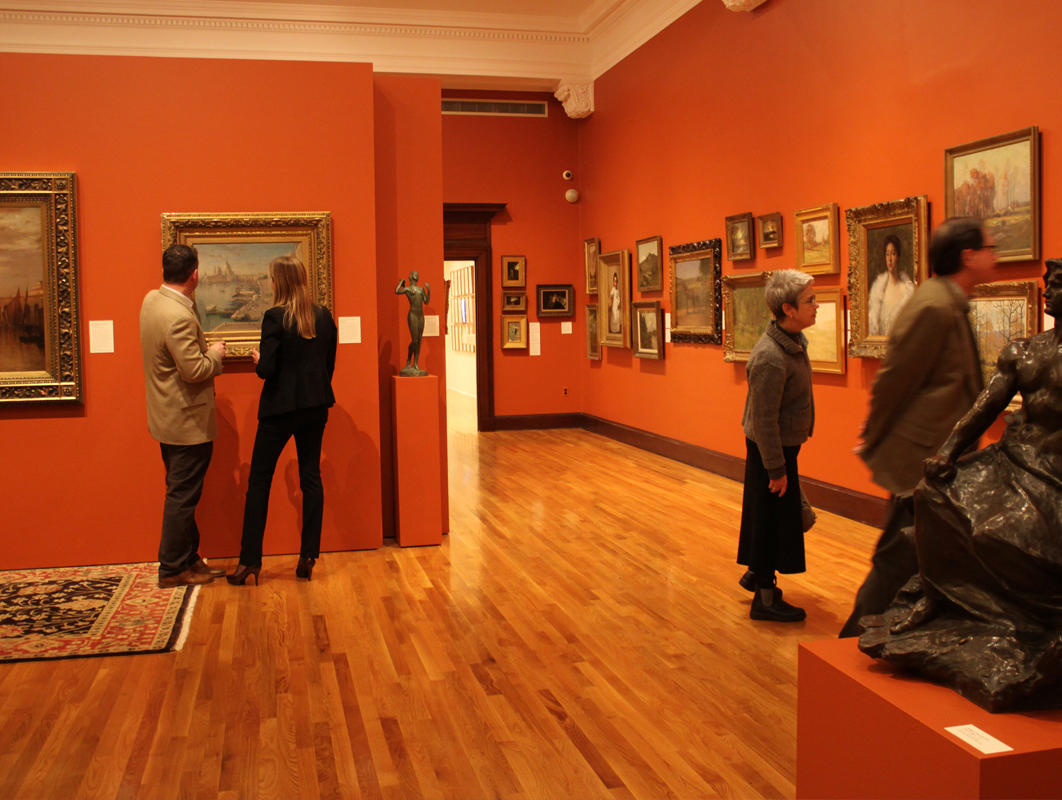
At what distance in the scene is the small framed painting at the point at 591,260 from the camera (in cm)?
1344

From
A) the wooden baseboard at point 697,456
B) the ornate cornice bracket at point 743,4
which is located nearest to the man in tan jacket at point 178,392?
the wooden baseboard at point 697,456

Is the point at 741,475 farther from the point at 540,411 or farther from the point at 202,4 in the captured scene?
the point at 202,4

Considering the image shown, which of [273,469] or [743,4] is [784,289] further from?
[743,4]

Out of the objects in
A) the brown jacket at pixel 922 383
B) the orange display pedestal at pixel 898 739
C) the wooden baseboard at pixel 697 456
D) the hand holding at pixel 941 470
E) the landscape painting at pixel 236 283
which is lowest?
the wooden baseboard at pixel 697 456

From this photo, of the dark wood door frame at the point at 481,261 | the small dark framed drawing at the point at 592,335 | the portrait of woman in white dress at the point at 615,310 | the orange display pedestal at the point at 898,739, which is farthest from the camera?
the dark wood door frame at the point at 481,261

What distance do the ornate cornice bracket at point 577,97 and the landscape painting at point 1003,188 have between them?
25.9ft

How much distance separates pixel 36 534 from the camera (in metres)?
6.34

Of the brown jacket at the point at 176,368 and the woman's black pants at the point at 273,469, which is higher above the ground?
the brown jacket at the point at 176,368

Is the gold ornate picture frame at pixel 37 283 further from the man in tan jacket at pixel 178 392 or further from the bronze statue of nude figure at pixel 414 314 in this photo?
the bronze statue of nude figure at pixel 414 314

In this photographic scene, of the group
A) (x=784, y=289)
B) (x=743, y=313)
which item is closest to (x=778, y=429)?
(x=784, y=289)

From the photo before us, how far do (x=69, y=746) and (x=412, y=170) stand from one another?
15.6 feet

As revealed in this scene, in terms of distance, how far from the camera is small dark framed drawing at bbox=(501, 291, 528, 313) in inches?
551

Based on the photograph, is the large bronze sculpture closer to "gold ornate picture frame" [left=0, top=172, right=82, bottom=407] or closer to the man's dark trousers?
the man's dark trousers

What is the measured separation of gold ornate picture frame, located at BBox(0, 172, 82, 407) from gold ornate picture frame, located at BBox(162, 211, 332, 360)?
0.67 metres
